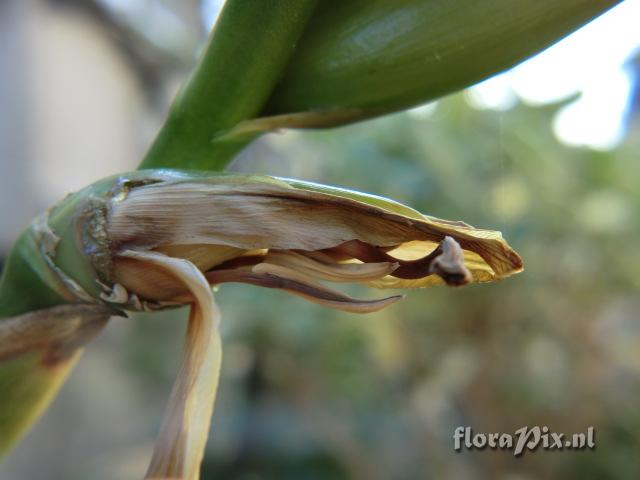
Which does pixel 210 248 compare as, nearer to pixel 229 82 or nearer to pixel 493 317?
pixel 229 82

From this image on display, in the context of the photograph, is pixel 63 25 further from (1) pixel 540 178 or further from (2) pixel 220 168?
(2) pixel 220 168

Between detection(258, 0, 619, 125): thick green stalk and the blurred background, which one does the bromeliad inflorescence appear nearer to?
detection(258, 0, 619, 125): thick green stalk

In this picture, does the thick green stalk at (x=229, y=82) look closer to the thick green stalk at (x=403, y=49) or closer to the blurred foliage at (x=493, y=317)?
the thick green stalk at (x=403, y=49)

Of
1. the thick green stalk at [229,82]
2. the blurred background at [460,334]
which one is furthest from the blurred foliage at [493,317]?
the thick green stalk at [229,82]

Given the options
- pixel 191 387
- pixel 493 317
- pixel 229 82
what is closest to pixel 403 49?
pixel 229 82

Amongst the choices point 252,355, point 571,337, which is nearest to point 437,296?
point 571,337
